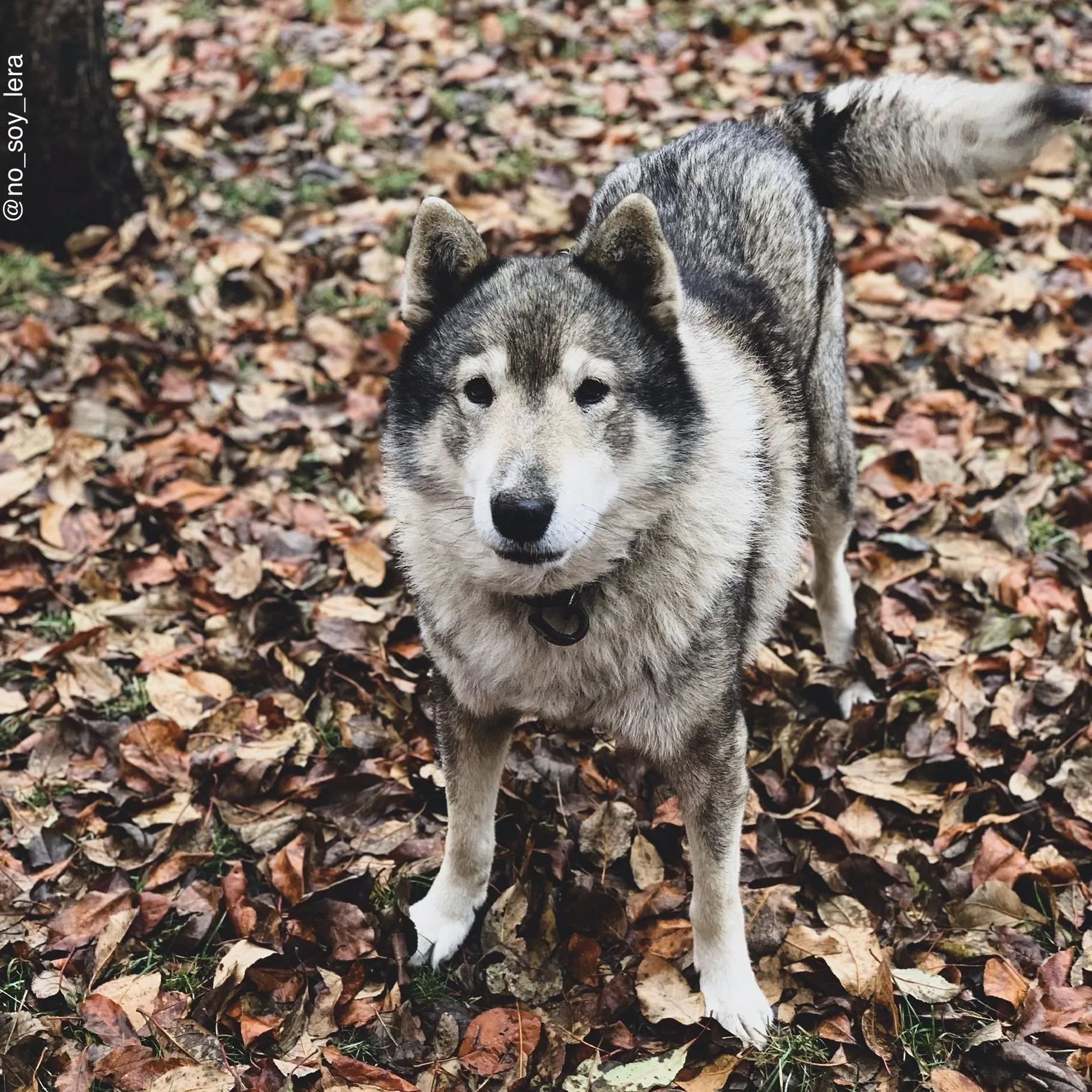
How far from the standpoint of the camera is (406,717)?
3.82 meters

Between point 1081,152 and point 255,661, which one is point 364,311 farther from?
point 1081,152

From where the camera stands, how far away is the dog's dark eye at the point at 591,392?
8.67ft

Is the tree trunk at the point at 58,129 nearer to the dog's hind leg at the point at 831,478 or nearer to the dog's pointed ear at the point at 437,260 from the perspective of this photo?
the dog's pointed ear at the point at 437,260

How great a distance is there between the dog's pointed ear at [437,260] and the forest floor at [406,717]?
1522 mm

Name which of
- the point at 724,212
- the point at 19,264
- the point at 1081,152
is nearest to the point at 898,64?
the point at 1081,152

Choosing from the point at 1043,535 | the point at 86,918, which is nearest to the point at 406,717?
the point at 86,918

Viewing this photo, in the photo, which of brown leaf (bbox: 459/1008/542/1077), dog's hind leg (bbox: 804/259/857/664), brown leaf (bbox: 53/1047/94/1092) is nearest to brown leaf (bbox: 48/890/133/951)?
brown leaf (bbox: 53/1047/94/1092)

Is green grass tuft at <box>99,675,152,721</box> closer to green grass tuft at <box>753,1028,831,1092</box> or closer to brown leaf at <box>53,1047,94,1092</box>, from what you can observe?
brown leaf at <box>53,1047,94,1092</box>

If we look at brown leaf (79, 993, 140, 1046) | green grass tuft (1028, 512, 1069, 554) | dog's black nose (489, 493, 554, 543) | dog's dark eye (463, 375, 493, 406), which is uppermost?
dog's dark eye (463, 375, 493, 406)

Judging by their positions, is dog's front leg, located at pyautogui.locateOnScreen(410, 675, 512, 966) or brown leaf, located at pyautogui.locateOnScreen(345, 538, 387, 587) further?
brown leaf, located at pyautogui.locateOnScreen(345, 538, 387, 587)

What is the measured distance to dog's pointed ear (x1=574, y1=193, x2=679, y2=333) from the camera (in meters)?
2.64

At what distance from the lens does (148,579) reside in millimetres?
4266

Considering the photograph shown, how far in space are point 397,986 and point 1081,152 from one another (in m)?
5.96

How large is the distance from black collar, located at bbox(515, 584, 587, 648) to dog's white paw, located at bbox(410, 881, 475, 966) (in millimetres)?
988
